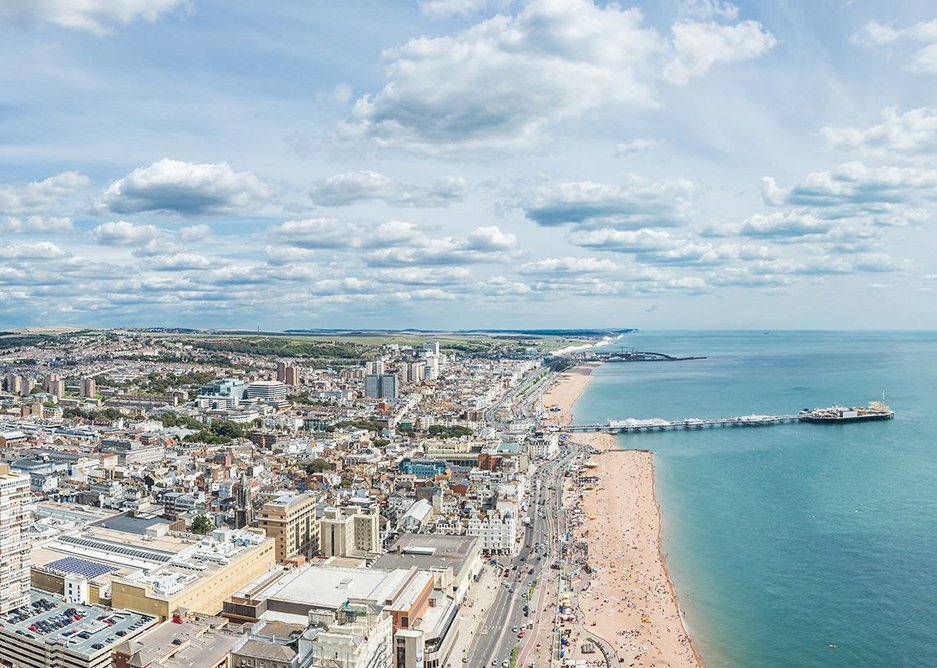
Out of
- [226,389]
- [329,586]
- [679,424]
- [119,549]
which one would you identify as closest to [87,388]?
[226,389]

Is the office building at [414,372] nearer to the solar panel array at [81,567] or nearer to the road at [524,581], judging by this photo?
the road at [524,581]

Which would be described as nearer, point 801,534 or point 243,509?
point 243,509

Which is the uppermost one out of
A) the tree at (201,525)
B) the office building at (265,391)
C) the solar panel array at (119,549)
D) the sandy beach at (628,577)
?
the office building at (265,391)

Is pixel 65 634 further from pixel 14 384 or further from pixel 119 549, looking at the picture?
pixel 14 384

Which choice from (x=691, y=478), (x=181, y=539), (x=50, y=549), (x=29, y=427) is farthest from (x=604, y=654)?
(x=29, y=427)

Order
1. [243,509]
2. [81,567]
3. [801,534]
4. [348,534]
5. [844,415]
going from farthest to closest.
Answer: [844,415], [801,534], [243,509], [348,534], [81,567]

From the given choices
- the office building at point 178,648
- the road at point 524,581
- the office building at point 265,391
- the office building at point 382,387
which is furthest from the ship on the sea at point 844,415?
the office building at point 178,648

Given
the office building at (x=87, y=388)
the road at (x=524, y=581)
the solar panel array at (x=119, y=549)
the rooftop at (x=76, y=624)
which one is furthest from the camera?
the office building at (x=87, y=388)
